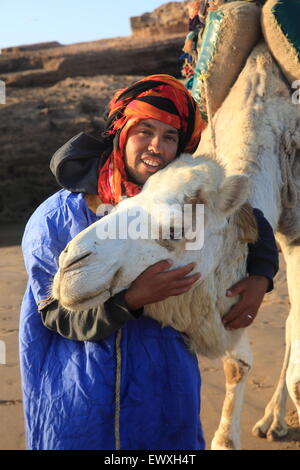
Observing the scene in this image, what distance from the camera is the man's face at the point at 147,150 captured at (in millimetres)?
2379

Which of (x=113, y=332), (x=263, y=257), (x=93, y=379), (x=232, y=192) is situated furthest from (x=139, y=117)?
(x=93, y=379)

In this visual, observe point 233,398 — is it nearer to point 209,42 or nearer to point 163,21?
point 209,42

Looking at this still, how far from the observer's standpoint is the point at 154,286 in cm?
203

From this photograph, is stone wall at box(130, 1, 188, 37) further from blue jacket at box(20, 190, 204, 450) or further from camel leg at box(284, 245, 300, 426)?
blue jacket at box(20, 190, 204, 450)

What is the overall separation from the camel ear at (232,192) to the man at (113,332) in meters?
0.28

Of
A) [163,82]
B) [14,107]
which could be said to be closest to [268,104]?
[163,82]

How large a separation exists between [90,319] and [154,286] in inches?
10.9

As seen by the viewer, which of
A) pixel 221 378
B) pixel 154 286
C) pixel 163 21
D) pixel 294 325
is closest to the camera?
pixel 154 286

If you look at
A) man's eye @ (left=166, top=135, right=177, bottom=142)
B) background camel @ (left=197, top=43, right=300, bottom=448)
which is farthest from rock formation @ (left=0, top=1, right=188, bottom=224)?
man's eye @ (left=166, top=135, right=177, bottom=142)

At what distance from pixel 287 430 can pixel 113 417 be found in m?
2.25

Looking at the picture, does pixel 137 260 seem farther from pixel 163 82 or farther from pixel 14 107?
pixel 14 107

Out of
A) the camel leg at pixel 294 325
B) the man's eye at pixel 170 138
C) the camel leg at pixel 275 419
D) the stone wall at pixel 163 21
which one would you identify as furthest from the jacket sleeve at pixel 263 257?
the stone wall at pixel 163 21

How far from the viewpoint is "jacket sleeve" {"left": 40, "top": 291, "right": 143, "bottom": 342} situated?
2.05 metres

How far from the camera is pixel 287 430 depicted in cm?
409
